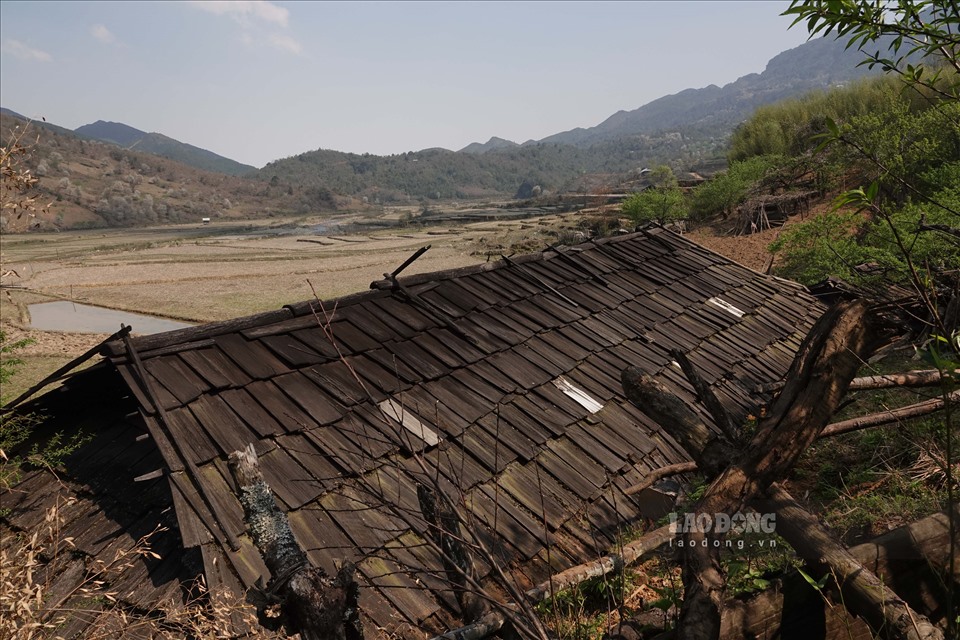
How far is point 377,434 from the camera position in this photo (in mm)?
5301

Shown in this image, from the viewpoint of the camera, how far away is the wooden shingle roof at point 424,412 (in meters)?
4.21

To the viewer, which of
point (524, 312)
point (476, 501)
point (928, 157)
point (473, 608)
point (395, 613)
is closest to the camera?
point (473, 608)

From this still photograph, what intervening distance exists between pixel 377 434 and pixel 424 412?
0.68 metres

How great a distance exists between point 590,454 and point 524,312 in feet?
9.38

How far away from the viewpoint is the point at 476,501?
504 cm

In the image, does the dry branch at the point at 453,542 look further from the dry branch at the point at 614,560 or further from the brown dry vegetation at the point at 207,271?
the brown dry vegetation at the point at 207,271

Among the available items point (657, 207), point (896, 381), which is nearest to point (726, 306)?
point (896, 381)

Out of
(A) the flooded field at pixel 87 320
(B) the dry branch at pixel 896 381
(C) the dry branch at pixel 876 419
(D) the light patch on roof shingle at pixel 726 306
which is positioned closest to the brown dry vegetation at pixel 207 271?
(A) the flooded field at pixel 87 320

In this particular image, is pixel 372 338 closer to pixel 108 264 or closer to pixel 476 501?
pixel 476 501

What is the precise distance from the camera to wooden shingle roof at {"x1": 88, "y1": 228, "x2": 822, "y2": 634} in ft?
13.8

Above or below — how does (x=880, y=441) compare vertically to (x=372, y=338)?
below

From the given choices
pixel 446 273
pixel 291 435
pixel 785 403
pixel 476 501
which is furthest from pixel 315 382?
pixel 785 403

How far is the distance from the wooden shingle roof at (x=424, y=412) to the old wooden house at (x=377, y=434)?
0.02 metres

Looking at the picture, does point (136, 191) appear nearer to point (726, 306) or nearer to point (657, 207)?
point (657, 207)
